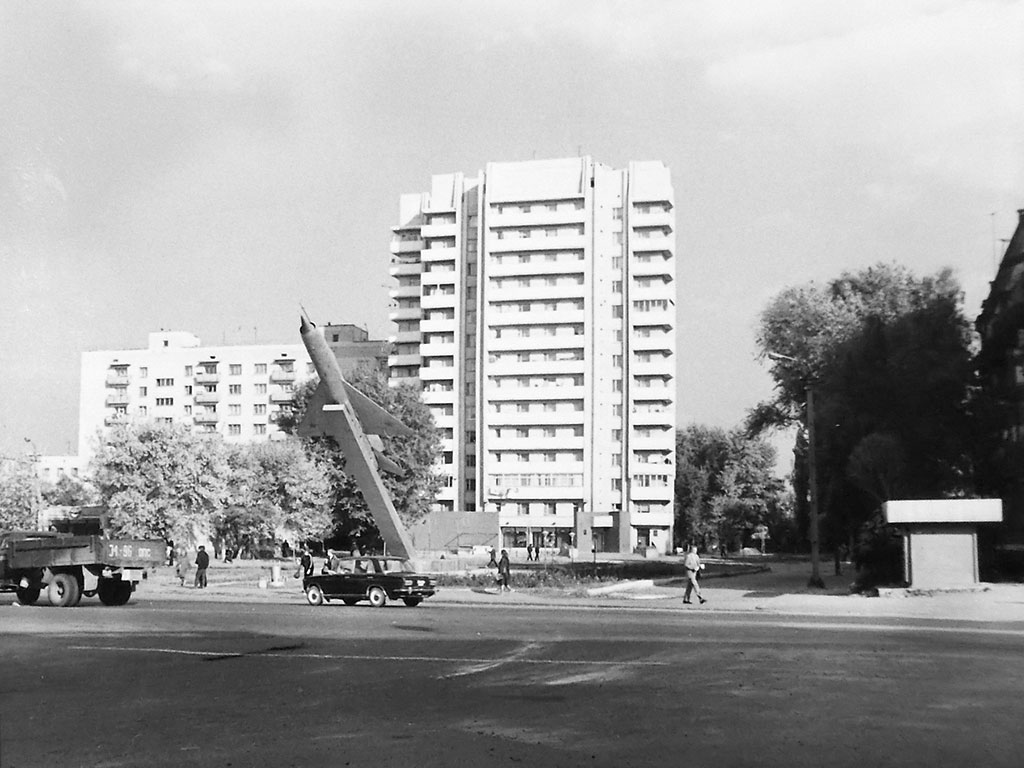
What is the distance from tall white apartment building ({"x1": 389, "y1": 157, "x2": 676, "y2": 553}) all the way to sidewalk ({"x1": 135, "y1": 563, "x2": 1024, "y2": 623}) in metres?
61.2

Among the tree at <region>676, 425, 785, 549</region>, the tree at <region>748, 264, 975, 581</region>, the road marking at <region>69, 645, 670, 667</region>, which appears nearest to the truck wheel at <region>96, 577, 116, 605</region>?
the road marking at <region>69, 645, 670, 667</region>

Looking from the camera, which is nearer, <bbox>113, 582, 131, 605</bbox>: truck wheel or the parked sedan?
<bbox>113, 582, 131, 605</bbox>: truck wheel

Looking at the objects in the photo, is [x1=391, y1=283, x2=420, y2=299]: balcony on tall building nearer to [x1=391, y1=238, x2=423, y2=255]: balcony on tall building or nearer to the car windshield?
[x1=391, y1=238, x2=423, y2=255]: balcony on tall building

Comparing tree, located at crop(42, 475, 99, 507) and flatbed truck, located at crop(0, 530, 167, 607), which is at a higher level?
tree, located at crop(42, 475, 99, 507)

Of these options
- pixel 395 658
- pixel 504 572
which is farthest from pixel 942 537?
pixel 395 658

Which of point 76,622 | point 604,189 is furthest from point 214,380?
point 76,622

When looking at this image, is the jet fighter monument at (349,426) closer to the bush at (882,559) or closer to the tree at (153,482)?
the tree at (153,482)

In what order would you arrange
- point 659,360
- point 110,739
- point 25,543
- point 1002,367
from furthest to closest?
point 659,360, point 1002,367, point 25,543, point 110,739

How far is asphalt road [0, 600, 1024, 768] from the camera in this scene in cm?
991

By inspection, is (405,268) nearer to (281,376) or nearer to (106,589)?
(281,376)

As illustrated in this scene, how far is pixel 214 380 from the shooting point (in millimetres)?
125688

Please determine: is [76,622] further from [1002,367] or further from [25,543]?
[1002,367]

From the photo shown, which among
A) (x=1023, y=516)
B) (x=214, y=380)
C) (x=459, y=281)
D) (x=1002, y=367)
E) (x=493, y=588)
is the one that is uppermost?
(x=459, y=281)

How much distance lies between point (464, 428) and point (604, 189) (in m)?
27.6
